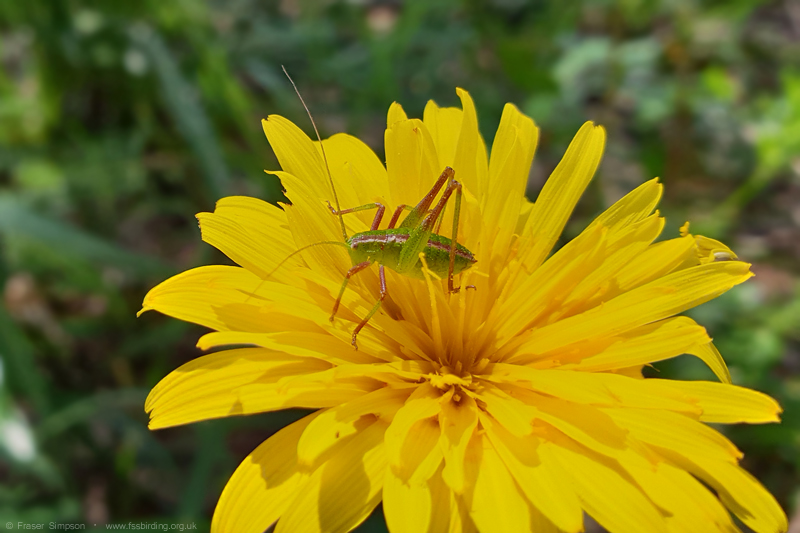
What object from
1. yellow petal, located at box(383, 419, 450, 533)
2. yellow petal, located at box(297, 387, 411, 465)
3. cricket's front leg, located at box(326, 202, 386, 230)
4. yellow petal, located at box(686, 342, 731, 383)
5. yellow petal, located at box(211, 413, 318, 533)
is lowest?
yellow petal, located at box(211, 413, 318, 533)

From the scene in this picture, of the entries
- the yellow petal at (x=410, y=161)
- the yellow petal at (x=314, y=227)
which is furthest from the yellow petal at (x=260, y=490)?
the yellow petal at (x=410, y=161)

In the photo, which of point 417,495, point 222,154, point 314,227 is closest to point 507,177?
point 314,227

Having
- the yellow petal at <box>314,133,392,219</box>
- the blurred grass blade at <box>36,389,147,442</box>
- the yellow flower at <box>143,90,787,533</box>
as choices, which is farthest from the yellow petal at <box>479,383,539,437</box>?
the blurred grass blade at <box>36,389,147,442</box>

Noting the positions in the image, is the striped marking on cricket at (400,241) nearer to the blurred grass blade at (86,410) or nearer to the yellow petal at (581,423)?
the yellow petal at (581,423)

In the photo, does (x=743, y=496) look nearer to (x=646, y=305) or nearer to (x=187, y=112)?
(x=646, y=305)

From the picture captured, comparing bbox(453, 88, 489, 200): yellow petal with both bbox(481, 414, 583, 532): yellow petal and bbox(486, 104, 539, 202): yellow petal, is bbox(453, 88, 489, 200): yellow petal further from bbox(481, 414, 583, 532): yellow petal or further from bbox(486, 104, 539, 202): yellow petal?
bbox(481, 414, 583, 532): yellow petal

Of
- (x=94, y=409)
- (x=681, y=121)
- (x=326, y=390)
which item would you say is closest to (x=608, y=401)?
(x=326, y=390)
